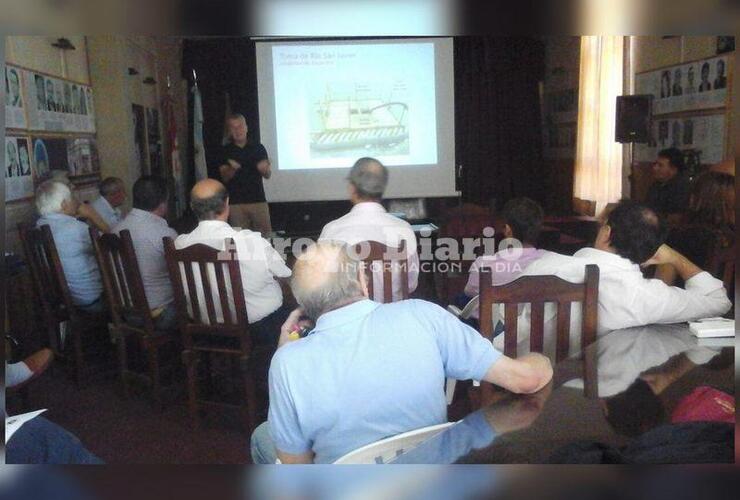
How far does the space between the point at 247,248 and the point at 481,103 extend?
2.62 ft

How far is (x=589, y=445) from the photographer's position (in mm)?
1689

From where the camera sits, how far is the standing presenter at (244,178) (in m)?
1.98

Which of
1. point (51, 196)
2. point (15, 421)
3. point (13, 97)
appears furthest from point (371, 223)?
point (15, 421)

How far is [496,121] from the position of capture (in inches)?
78.2

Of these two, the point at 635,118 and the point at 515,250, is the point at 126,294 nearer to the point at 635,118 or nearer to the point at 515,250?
the point at 515,250

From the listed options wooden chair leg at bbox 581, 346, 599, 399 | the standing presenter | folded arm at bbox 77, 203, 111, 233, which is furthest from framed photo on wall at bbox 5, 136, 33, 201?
wooden chair leg at bbox 581, 346, 599, 399

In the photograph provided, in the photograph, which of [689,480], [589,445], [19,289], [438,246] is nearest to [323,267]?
[438,246]

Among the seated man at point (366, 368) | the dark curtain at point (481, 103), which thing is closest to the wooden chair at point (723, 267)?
the dark curtain at point (481, 103)

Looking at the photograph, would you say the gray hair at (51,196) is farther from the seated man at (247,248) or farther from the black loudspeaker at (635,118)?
the black loudspeaker at (635,118)

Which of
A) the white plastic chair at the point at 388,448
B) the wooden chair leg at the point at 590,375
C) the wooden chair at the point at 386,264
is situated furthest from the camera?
the wooden chair at the point at 386,264

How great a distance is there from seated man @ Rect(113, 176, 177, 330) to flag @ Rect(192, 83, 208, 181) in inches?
4.4

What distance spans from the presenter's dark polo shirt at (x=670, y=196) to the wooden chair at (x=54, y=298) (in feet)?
5.48

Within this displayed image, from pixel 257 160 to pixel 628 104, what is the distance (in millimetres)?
1100

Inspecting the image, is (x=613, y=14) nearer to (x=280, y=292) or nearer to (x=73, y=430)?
(x=280, y=292)
